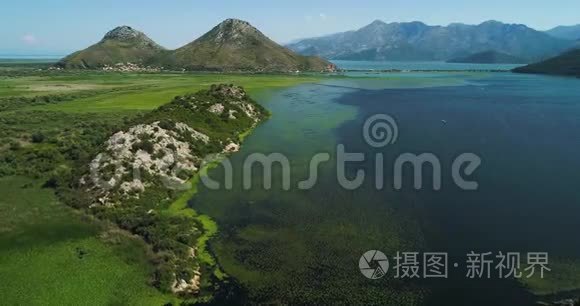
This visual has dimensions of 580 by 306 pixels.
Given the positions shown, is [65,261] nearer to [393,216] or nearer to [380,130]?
[393,216]

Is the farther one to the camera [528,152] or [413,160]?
[528,152]

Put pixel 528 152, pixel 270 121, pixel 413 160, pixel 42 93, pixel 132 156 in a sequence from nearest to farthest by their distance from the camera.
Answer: pixel 132 156 → pixel 413 160 → pixel 528 152 → pixel 270 121 → pixel 42 93

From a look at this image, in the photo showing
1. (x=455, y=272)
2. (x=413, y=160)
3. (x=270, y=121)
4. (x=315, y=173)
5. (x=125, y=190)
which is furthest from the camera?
(x=270, y=121)

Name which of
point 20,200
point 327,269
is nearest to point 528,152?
point 327,269

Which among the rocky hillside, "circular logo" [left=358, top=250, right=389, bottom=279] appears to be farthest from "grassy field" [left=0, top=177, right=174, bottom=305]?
"circular logo" [left=358, top=250, right=389, bottom=279]

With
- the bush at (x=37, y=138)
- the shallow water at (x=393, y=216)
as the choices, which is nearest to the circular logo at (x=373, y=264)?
the shallow water at (x=393, y=216)

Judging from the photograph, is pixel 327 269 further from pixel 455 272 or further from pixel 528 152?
pixel 528 152

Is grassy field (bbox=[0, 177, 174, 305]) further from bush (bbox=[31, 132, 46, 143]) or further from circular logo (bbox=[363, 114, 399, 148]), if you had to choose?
circular logo (bbox=[363, 114, 399, 148])

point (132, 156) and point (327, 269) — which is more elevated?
point (132, 156)
